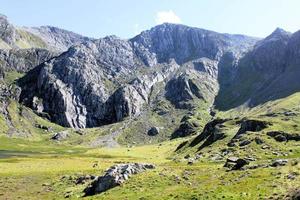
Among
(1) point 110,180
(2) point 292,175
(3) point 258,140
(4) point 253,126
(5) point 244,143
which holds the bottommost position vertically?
(1) point 110,180

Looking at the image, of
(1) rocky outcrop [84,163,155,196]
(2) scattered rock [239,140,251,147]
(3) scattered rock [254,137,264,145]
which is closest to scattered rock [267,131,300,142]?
(3) scattered rock [254,137,264,145]

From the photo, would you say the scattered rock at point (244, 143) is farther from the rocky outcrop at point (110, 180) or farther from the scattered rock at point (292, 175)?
the scattered rock at point (292, 175)

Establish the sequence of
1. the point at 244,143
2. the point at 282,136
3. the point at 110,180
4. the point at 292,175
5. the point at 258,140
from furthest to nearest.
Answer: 1. the point at 282,136
2. the point at 244,143
3. the point at 258,140
4. the point at 110,180
5. the point at 292,175

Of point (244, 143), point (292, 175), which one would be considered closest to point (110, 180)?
point (292, 175)

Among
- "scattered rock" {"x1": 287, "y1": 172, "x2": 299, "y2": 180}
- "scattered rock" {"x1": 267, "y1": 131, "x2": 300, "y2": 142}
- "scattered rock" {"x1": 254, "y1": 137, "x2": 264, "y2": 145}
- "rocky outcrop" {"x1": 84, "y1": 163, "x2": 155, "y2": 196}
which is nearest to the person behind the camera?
"scattered rock" {"x1": 287, "y1": 172, "x2": 299, "y2": 180}

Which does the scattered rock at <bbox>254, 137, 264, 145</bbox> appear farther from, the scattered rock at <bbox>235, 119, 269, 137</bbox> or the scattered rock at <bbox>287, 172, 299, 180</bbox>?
the scattered rock at <bbox>287, 172, 299, 180</bbox>

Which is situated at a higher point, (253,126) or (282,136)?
(253,126)

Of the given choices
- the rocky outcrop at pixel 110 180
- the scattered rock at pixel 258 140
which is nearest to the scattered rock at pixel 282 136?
the scattered rock at pixel 258 140

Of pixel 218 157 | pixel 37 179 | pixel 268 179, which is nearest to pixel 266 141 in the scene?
pixel 218 157

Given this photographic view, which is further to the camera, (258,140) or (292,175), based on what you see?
(258,140)

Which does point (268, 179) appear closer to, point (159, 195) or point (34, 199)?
point (159, 195)

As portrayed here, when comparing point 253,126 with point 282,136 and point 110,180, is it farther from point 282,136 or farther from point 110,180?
point 110,180

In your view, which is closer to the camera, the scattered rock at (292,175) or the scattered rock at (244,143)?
the scattered rock at (292,175)

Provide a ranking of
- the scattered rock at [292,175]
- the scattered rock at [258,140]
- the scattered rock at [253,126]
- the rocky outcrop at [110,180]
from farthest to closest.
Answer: the scattered rock at [253,126], the scattered rock at [258,140], the rocky outcrop at [110,180], the scattered rock at [292,175]
